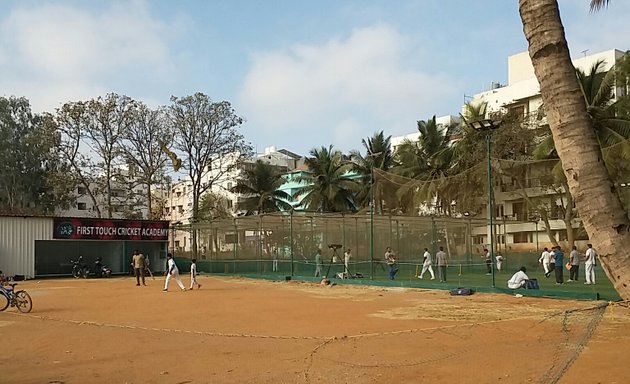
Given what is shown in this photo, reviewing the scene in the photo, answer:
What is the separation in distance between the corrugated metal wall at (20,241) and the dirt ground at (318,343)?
728 inches

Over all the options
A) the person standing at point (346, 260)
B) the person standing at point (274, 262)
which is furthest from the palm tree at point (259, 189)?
the person standing at point (346, 260)

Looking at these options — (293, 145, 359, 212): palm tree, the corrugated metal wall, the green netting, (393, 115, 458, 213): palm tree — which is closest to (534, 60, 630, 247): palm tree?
the green netting

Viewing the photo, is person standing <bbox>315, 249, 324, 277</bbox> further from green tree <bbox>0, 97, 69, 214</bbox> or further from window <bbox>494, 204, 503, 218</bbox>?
green tree <bbox>0, 97, 69, 214</bbox>

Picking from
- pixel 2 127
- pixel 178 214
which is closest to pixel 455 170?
pixel 2 127

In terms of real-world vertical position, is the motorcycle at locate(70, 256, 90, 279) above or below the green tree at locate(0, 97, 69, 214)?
below

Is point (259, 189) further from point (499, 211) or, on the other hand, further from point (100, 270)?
point (499, 211)

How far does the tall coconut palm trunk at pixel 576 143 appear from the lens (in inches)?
138

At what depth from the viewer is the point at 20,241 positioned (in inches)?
1398

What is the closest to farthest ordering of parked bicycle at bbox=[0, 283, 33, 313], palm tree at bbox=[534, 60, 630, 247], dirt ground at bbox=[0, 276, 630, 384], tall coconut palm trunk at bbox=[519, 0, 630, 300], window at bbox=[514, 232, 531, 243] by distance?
tall coconut palm trunk at bbox=[519, 0, 630, 300]
dirt ground at bbox=[0, 276, 630, 384]
parked bicycle at bbox=[0, 283, 33, 313]
palm tree at bbox=[534, 60, 630, 247]
window at bbox=[514, 232, 531, 243]

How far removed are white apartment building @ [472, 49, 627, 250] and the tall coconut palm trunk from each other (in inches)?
1430

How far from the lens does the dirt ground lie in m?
8.27

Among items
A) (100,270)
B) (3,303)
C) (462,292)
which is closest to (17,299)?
(3,303)

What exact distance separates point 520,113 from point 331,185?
17314 millimetres

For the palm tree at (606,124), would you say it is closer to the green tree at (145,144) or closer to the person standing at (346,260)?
the person standing at (346,260)
